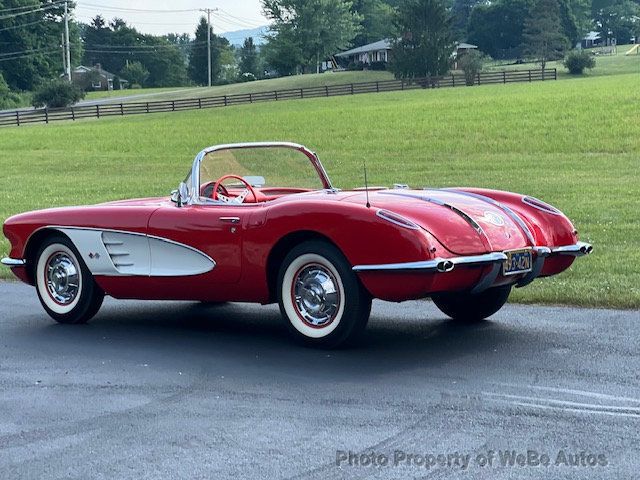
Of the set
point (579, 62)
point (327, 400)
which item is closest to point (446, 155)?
point (327, 400)

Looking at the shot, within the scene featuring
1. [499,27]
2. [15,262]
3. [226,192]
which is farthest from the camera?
[499,27]

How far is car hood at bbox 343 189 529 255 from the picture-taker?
5.97 m

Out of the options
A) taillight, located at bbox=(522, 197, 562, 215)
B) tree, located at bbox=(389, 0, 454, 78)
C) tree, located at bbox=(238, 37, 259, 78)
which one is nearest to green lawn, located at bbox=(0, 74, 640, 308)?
taillight, located at bbox=(522, 197, 562, 215)

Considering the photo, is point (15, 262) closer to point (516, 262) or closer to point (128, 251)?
point (128, 251)

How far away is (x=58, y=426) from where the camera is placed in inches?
195

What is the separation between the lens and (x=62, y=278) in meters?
7.65

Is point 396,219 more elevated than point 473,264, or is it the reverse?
point 396,219

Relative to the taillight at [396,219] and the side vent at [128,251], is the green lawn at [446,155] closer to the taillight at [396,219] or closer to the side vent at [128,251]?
the taillight at [396,219]

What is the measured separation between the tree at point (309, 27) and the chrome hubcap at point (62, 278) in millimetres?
93641

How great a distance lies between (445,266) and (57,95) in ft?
204

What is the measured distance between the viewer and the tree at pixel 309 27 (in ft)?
326

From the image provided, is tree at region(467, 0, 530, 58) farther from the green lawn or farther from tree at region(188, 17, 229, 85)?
the green lawn

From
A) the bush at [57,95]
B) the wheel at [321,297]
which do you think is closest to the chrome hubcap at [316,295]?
the wheel at [321,297]

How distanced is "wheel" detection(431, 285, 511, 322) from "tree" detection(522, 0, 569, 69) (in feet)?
305
